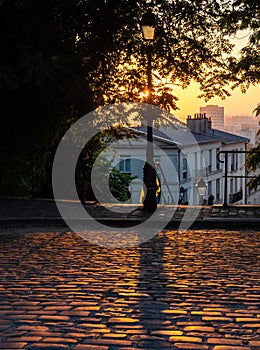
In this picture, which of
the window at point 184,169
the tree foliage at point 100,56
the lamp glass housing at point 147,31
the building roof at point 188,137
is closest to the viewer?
the lamp glass housing at point 147,31

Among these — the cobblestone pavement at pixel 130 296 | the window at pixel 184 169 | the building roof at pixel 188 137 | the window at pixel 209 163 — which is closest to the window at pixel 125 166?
the building roof at pixel 188 137

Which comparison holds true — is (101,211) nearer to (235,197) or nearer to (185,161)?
(185,161)

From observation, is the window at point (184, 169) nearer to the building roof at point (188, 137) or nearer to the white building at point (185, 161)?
the white building at point (185, 161)

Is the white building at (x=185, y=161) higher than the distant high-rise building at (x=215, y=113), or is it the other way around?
the distant high-rise building at (x=215, y=113)

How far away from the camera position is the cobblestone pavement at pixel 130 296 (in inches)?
188

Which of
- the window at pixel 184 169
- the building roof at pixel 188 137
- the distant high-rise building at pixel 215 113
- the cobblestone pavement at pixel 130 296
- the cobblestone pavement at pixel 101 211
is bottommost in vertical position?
the cobblestone pavement at pixel 130 296

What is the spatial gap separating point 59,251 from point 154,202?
5.32 m

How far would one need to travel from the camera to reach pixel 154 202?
46.6ft

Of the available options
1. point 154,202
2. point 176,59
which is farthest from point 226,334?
point 176,59

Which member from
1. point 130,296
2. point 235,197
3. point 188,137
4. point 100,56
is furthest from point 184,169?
point 130,296

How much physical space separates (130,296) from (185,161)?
4854 centimetres

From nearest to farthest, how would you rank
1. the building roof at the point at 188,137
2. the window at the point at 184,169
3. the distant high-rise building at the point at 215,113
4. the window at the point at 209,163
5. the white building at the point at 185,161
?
the building roof at the point at 188,137
the white building at the point at 185,161
the window at the point at 184,169
the distant high-rise building at the point at 215,113
the window at the point at 209,163

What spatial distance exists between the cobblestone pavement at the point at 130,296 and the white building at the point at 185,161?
3775 centimetres

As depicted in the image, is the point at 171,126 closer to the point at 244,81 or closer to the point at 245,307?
the point at 244,81
